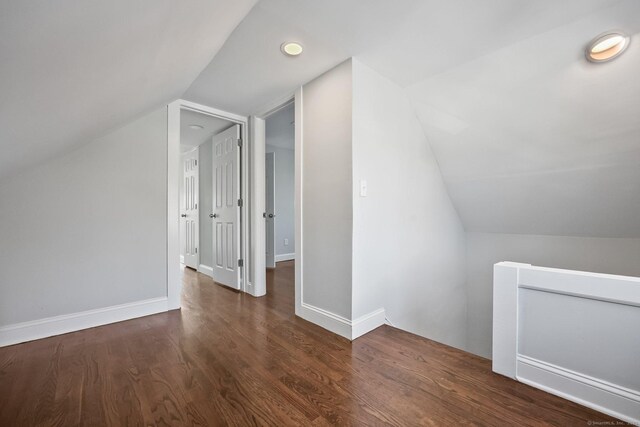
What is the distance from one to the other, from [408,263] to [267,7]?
7.64 feet

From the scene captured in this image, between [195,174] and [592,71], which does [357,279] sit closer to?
[592,71]

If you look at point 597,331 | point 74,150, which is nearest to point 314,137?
point 74,150

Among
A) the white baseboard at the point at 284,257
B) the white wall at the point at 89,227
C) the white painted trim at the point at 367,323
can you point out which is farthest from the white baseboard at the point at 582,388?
the white baseboard at the point at 284,257

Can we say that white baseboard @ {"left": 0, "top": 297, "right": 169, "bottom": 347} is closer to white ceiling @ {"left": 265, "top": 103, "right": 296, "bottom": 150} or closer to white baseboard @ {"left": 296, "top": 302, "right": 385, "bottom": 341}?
white baseboard @ {"left": 296, "top": 302, "right": 385, "bottom": 341}

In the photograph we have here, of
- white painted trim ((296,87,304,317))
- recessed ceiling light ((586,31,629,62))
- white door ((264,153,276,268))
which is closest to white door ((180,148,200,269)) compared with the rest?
white door ((264,153,276,268))

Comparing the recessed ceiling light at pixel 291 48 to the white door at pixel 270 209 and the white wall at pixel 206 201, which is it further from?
the white door at pixel 270 209

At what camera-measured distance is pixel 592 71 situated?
Result: 1771mm

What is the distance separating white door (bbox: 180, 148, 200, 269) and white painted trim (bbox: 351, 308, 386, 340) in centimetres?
312

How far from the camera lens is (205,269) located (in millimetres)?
4035

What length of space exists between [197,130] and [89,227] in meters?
1.90

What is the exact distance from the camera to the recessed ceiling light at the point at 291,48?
182 cm

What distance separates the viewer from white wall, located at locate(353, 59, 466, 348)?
6.80 ft

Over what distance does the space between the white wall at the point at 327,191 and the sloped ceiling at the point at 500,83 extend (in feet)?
0.74

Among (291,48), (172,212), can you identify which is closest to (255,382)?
(172,212)
